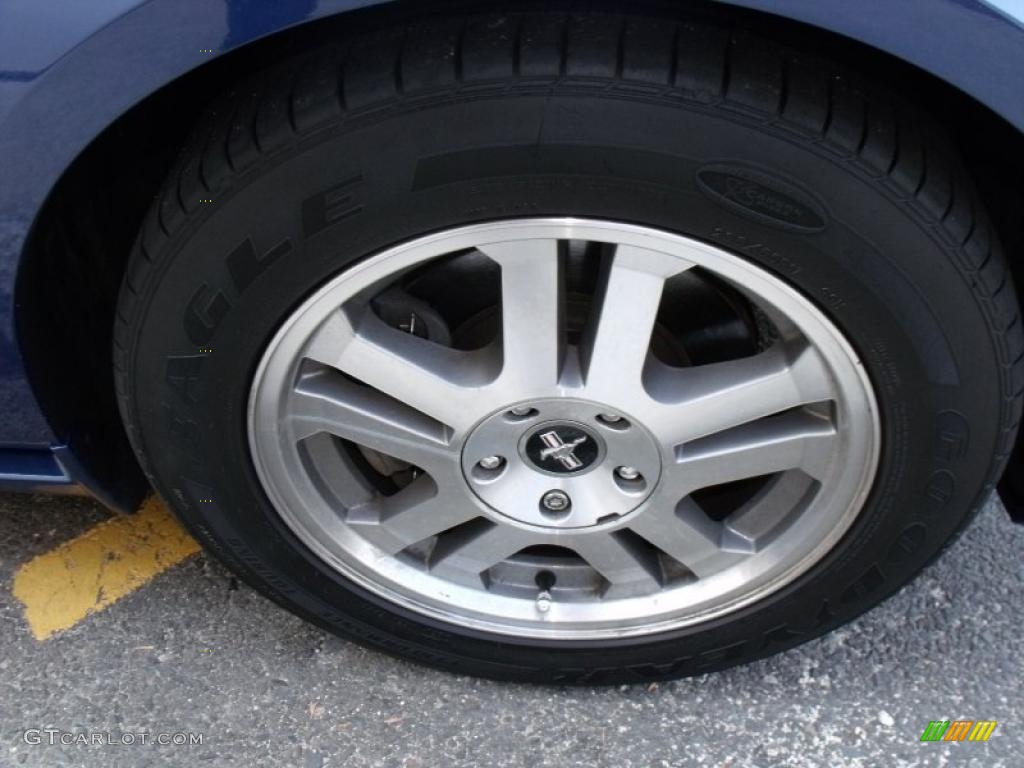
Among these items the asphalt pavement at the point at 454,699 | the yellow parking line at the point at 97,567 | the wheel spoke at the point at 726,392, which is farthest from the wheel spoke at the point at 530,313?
the yellow parking line at the point at 97,567

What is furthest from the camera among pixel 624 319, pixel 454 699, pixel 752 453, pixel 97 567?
pixel 97 567

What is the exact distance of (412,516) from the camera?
5.38ft

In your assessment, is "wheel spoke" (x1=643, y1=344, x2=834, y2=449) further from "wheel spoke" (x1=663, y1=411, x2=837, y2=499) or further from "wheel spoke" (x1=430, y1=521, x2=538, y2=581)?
"wheel spoke" (x1=430, y1=521, x2=538, y2=581)

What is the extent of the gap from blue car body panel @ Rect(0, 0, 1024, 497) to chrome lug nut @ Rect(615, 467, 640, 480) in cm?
64

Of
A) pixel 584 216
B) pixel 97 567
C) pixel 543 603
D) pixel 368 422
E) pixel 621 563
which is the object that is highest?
pixel 584 216

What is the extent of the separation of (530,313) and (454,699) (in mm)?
731

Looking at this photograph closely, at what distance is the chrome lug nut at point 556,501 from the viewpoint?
1600 millimetres

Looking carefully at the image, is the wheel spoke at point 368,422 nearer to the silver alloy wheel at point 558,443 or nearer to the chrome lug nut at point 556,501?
the silver alloy wheel at point 558,443

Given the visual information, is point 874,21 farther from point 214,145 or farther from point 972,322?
point 214,145

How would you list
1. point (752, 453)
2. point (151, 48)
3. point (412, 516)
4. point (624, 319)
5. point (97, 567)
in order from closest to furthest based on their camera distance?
point (151, 48), point (624, 319), point (752, 453), point (412, 516), point (97, 567)

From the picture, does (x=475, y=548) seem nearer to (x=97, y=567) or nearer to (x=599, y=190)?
(x=599, y=190)

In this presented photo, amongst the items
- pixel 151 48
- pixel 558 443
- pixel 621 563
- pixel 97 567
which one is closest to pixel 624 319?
pixel 558 443

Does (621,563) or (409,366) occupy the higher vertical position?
(409,366)

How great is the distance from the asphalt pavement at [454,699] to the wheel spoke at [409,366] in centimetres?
55
